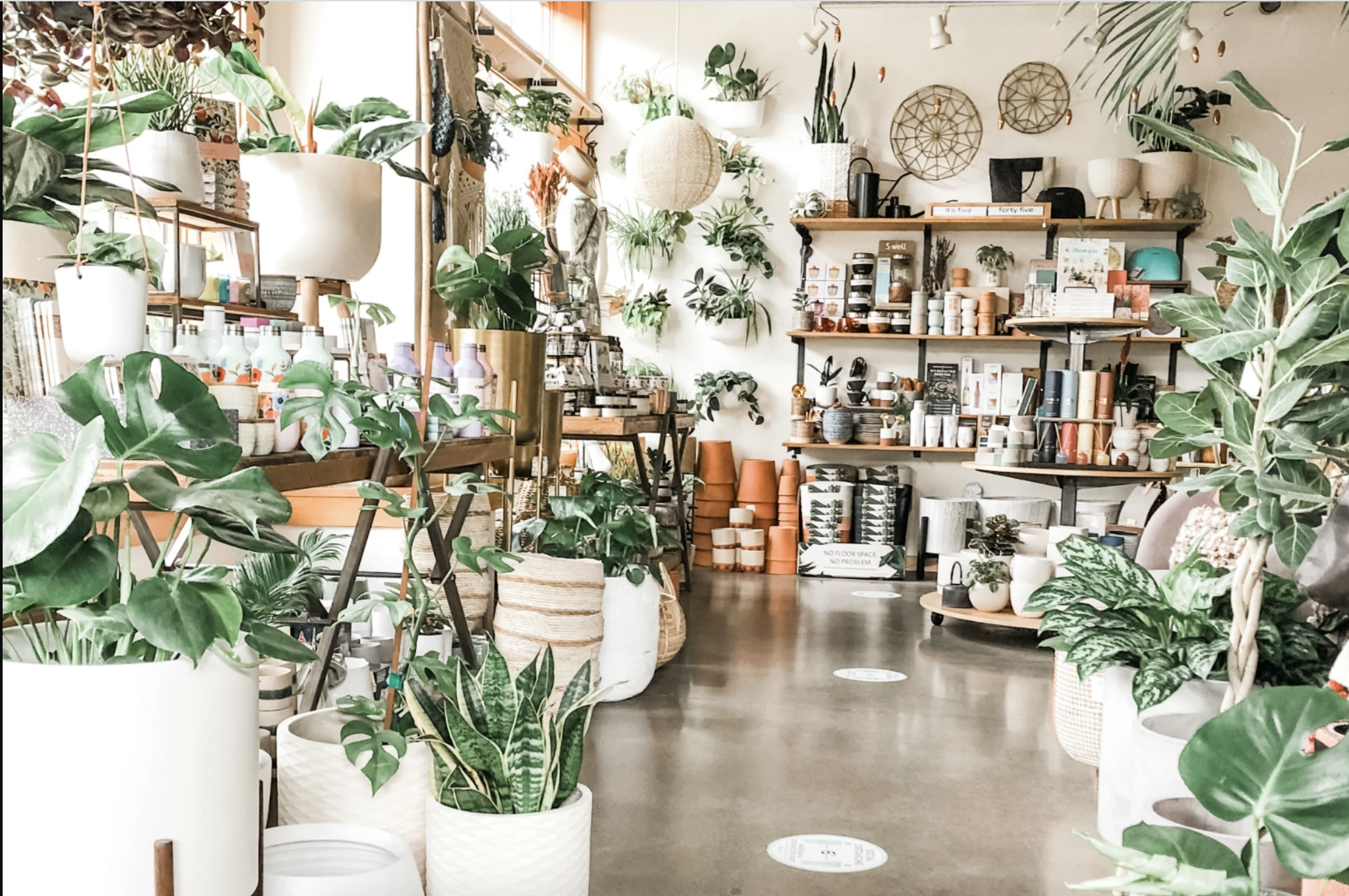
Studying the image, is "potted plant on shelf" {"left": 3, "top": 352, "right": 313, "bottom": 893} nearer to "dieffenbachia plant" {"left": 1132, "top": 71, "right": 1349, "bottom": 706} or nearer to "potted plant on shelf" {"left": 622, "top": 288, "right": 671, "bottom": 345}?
"dieffenbachia plant" {"left": 1132, "top": 71, "right": 1349, "bottom": 706}

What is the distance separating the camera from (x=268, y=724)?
7.77 feet

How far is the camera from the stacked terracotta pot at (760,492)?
7.29 m

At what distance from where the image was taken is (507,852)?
175 cm

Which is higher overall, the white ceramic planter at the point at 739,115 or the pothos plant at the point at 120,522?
the white ceramic planter at the point at 739,115

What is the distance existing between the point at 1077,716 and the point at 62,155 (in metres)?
2.84

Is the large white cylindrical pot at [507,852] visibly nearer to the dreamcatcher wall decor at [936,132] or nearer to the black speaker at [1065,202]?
the black speaker at [1065,202]

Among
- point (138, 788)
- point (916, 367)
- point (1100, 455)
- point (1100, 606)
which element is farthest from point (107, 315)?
point (916, 367)

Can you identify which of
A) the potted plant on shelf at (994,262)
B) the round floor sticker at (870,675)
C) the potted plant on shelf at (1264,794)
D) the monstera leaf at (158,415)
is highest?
the potted plant on shelf at (994,262)

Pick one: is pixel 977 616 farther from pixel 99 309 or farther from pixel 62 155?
pixel 62 155

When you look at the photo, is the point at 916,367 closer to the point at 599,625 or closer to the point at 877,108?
the point at 877,108

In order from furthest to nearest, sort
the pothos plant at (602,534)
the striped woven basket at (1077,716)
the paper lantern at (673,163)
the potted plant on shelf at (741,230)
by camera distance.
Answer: the potted plant on shelf at (741,230) → the paper lantern at (673,163) → the pothos plant at (602,534) → the striped woven basket at (1077,716)

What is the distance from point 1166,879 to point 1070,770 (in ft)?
8.84

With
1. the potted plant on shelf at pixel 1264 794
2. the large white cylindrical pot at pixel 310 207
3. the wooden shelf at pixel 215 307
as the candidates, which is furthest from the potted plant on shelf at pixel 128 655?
the wooden shelf at pixel 215 307

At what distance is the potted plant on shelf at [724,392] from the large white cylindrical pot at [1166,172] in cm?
264
